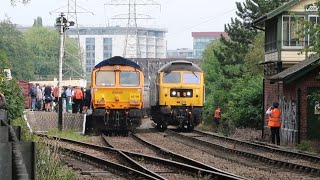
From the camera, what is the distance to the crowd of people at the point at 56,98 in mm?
36250

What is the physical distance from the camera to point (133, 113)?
30.5 m

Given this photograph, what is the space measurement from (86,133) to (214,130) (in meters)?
8.34

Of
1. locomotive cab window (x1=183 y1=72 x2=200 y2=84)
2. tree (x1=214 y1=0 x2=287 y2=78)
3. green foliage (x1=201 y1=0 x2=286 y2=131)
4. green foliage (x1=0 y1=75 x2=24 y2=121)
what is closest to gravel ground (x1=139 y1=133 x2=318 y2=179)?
green foliage (x1=0 y1=75 x2=24 y2=121)

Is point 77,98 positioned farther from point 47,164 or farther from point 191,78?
point 47,164

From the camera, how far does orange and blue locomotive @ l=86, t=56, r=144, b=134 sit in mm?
30797

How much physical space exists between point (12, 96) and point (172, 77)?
1088 cm

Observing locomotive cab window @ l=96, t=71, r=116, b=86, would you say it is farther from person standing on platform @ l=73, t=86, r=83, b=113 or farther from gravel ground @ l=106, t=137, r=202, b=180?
person standing on platform @ l=73, t=86, r=83, b=113

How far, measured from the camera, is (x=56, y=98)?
39281 millimetres

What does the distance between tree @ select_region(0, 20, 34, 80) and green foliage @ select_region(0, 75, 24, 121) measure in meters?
80.2

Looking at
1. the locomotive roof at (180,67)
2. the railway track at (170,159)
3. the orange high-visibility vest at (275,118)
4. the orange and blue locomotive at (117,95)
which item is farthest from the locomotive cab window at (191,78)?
the orange high-visibility vest at (275,118)

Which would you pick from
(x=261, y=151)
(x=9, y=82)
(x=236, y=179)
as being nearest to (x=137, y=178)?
(x=236, y=179)

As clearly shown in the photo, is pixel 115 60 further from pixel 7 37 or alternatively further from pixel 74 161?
pixel 7 37

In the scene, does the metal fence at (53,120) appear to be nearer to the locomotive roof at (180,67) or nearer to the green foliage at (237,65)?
the locomotive roof at (180,67)

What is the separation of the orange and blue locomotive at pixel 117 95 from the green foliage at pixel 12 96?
5040 mm
